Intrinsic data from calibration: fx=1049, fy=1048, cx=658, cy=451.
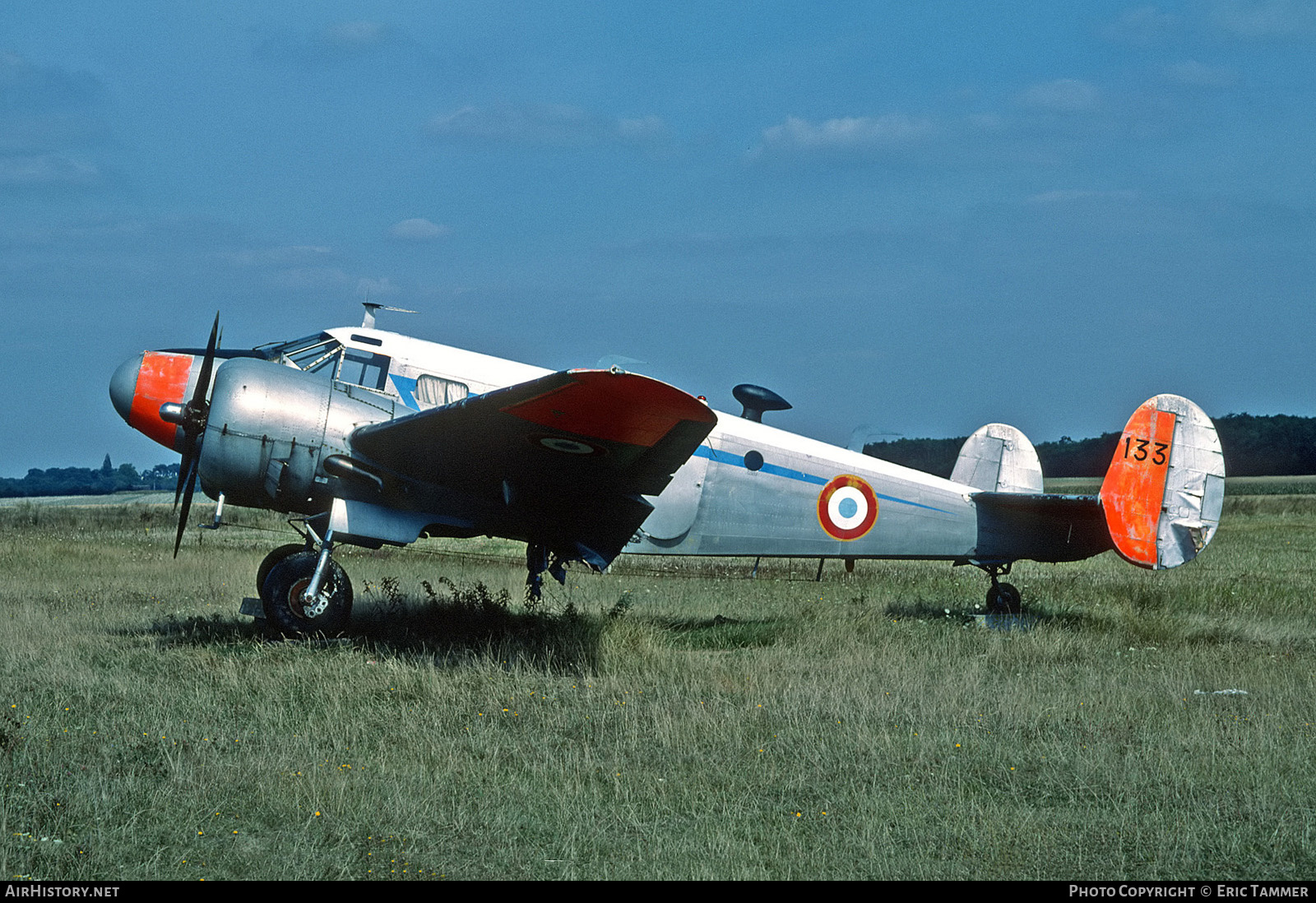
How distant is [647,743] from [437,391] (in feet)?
14.6

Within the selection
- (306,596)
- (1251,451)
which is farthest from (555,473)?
(1251,451)

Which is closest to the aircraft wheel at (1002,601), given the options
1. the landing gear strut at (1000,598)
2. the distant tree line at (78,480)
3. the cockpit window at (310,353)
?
the landing gear strut at (1000,598)

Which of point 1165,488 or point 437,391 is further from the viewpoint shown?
point 1165,488

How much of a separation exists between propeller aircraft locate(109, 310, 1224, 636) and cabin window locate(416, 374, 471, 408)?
0.02m

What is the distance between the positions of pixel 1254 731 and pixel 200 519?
1218 inches

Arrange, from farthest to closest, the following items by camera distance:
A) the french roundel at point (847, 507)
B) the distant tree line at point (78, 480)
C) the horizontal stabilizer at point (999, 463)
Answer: the distant tree line at point (78, 480), the horizontal stabilizer at point (999, 463), the french roundel at point (847, 507)

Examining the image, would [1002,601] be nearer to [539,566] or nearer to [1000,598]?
[1000,598]

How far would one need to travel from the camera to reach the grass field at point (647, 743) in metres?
4.50

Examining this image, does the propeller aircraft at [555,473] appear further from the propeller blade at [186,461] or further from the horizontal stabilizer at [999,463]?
the horizontal stabilizer at [999,463]

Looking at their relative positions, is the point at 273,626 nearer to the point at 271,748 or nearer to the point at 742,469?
the point at 271,748

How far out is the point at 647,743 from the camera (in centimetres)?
629

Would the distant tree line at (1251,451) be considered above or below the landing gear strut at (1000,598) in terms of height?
above

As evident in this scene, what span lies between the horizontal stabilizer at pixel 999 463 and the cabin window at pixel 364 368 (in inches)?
259
